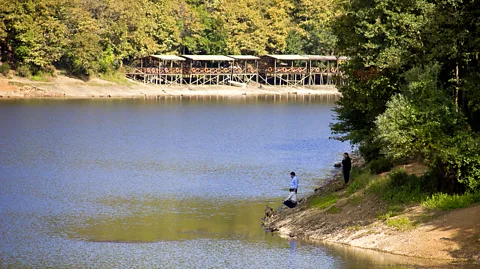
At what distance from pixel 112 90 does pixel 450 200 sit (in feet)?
268

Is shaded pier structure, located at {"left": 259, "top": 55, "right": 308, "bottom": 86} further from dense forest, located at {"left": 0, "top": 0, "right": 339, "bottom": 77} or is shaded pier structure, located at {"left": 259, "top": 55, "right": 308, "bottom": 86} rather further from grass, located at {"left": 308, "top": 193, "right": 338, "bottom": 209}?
grass, located at {"left": 308, "top": 193, "right": 338, "bottom": 209}

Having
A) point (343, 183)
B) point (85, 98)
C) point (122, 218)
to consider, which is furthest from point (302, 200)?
point (85, 98)

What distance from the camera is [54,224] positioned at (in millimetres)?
34188

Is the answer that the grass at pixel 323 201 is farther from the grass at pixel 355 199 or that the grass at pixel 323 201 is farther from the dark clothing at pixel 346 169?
the dark clothing at pixel 346 169

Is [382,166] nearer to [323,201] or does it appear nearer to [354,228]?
[323,201]

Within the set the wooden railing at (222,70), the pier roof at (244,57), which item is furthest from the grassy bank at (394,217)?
the pier roof at (244,57)

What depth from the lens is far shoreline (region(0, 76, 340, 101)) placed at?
100000mm

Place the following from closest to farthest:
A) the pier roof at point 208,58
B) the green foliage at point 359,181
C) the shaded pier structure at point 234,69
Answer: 1. the green foliage at point 359,181
2. the pier roof at point 208,58
3. the shaded pier structure at point 234,69

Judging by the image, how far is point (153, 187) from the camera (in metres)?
43.2

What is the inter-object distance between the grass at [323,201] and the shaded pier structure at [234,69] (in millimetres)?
81202

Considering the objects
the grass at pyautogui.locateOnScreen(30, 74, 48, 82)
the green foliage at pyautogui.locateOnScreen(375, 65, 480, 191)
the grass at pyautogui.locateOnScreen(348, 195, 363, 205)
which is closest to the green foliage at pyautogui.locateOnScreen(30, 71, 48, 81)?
the grass at pyautogui.locateOnScreen(30, 74, 48, 82)

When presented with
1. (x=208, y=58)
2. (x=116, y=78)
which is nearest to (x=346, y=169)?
(x=116, y=78)

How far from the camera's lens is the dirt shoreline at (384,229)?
27516mm

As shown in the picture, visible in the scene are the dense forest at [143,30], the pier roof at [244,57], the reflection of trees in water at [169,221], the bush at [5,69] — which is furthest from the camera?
the pier roof at [244,57]
